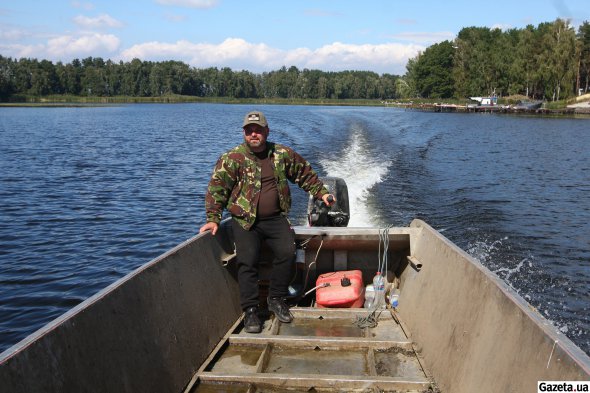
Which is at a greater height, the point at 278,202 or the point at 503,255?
the point at 278,202

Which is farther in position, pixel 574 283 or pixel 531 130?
pixel 531 130

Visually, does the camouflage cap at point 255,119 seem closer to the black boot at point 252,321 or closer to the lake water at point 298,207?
the black boot at point 252,321

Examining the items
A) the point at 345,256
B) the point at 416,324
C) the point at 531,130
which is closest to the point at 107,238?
→ the point at 345,256

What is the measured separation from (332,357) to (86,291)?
19.1 ft

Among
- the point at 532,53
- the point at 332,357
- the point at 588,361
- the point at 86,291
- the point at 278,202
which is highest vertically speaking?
the point at 532,53

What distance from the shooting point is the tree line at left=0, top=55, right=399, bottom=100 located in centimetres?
14650

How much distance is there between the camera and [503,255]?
10.2m

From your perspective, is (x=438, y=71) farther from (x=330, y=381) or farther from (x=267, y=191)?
(x=330, y=381)

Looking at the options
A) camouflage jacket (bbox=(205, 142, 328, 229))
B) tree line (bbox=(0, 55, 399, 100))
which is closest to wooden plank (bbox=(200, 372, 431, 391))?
camouflage jacket (bbox=(205, 142, 328, 229))

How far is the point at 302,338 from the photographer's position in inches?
187

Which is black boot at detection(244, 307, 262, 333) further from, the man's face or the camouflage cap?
the camouflage cap

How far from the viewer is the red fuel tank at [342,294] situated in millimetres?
5785

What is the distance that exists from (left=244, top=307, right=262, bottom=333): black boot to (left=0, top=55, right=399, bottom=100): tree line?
151 m

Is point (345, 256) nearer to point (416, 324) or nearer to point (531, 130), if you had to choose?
point (416, 324)
